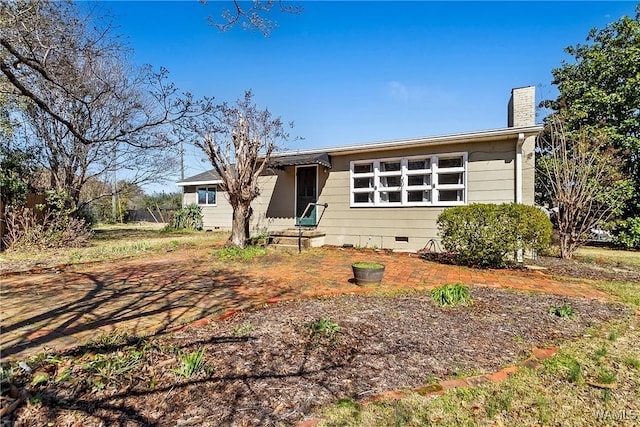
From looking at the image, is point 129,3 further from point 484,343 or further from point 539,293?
point 539,293

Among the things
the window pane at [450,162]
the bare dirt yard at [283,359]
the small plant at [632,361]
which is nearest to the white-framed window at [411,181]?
the window pane at [450,162]

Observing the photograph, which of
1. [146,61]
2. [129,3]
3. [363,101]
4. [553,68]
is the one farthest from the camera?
[553,68]

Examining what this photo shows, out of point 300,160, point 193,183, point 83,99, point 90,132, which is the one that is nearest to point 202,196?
point 193,183

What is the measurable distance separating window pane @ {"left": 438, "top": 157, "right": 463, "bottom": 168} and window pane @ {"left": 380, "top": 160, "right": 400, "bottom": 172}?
1202mm

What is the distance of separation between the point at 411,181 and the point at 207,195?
1210 cm

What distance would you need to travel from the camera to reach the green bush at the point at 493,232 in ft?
20.6

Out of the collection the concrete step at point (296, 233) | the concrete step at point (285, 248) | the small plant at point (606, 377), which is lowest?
the small plant at point (606, 377)

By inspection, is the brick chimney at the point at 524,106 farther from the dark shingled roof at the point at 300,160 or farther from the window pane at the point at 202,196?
the window pane at the point at 202,196

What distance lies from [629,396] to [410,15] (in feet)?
27.1

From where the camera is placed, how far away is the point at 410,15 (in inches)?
305

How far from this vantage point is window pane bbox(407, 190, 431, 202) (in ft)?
29.6

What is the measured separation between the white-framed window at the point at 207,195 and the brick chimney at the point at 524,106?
1394 centimetres

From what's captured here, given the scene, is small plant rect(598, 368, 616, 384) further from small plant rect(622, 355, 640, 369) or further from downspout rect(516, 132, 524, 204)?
downspout rect(516, 132, 524, 204)

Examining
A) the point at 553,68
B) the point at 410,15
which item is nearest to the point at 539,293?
the point at 410,15
